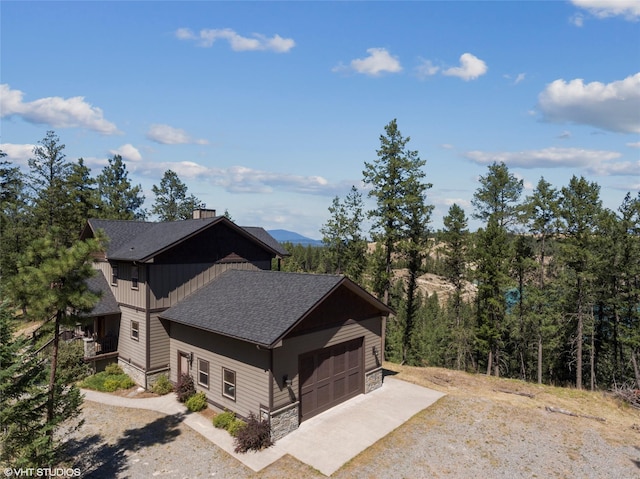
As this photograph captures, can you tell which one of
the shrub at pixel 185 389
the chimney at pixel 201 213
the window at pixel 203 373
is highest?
the chimney at pixel 201 213

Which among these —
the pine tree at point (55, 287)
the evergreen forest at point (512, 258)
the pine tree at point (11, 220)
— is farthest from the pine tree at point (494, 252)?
the pine tree at point (11, 220)

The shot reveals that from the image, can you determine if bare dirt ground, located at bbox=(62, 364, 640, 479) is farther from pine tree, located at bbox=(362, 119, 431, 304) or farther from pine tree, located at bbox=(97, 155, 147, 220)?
pine tree, located at bbox=(97, 155, 147, 220)

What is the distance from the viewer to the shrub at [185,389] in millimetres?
16297

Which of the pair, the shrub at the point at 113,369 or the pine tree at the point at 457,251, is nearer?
the shrub at the point at 113,369

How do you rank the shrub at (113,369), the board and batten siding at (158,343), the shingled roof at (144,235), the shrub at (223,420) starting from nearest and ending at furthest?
the shrub at (223,420) → the board and batten siding at (158,343) → the shingled roof at (144,235) → the shrub at (113,369)

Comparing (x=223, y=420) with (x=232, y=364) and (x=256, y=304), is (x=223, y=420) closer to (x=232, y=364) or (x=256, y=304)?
(x=232, y=364)

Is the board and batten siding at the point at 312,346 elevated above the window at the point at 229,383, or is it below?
above

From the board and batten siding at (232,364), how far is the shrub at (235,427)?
346 mm

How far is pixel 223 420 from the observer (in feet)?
46.4

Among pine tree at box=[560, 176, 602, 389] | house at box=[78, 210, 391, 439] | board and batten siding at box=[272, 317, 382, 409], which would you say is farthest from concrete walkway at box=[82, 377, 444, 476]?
pine tree at box=[560, 176, 602, 389]

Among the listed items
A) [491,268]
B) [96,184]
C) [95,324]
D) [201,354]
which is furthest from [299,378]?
[96,184]

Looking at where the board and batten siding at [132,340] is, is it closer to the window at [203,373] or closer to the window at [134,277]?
the window at [134,277]

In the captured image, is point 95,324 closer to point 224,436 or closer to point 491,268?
point 224,436

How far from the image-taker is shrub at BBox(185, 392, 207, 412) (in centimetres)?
1549
